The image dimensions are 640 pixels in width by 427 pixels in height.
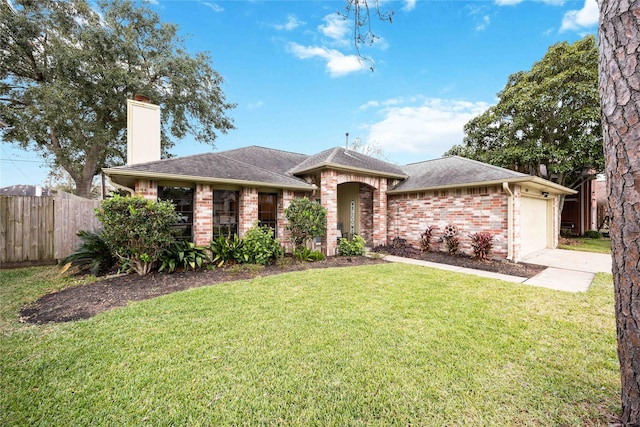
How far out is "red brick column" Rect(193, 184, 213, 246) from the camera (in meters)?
7.74

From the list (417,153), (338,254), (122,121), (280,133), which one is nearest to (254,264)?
(338,254)

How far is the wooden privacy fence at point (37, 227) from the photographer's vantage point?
7.25 m

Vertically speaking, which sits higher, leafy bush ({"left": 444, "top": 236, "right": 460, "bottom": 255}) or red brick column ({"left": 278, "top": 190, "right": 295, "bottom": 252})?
red brick column ({"left": 278, "top": 190, "right": 295, "bottom": 252})

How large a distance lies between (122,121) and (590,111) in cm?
2418

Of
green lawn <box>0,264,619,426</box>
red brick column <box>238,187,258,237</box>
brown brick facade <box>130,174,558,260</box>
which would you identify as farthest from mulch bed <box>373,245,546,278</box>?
red brick column <box>238,187,258,237</box>

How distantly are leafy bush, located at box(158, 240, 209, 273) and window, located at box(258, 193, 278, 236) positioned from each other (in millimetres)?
2518

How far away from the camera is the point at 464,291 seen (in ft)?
16.9

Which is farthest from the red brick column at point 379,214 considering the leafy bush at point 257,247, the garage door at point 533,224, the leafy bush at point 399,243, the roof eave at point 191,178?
the leafy bush at point 257,247

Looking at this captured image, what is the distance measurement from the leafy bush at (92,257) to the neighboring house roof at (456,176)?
33.3 ft

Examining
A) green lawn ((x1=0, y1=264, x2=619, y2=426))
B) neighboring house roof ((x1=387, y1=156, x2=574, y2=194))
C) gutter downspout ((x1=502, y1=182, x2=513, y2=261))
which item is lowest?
green lawn ((x1=0, y1=264, x2=619, y2=426))

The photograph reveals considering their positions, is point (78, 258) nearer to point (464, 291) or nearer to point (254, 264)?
point (254, 264)

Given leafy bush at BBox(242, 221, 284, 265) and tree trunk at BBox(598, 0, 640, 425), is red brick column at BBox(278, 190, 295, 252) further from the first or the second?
tree trunk at BBox(598, 0, 640, 425)

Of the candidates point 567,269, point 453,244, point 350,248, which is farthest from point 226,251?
point 567,269

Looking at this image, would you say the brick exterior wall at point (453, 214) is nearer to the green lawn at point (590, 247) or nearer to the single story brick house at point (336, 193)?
the single story brick house at point (336, 193)
